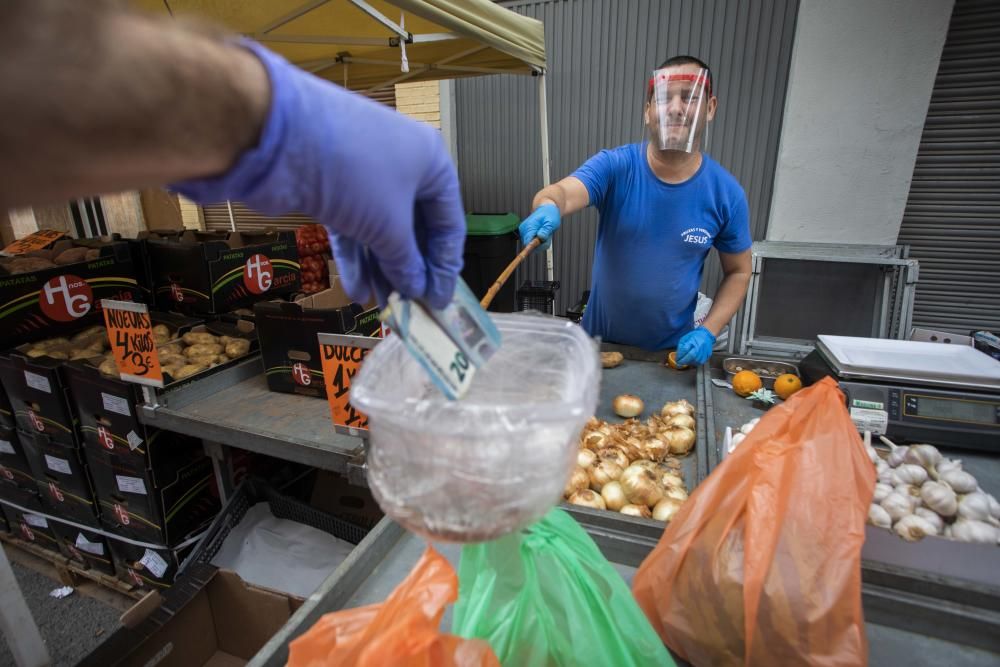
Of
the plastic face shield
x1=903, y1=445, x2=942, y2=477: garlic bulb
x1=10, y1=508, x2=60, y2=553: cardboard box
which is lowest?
x1=10, y1=508, x2=60, y2=553: cardboard box

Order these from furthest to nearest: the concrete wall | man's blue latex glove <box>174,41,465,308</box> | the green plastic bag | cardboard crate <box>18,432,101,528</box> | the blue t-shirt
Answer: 1. the concrete wall
2. cardboard crate <box>18,432,101,528</box>
3. the blue t-shirt
4. the green plastic bag
5. man's blue latex glove <box>174,41,465,308</box>

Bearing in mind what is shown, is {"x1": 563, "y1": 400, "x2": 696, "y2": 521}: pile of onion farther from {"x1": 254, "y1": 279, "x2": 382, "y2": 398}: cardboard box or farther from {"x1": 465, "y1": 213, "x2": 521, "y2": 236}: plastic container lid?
{"x1": 465, "y1": 213, "x2": 521, "y2": 236}: plastic container lid

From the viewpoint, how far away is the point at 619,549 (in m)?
1.23

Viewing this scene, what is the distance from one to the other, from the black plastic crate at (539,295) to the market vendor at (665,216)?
5.39ft

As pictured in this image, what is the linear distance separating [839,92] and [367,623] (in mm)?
5024

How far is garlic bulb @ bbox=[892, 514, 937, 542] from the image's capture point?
1.14 meters

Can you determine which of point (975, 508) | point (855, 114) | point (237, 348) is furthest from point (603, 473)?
point (855, 114)

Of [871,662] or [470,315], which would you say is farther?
[871,662]

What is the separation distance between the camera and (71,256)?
2779mm

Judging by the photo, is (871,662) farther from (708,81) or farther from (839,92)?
(839,92)

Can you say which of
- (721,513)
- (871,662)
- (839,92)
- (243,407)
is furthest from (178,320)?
(839,92)

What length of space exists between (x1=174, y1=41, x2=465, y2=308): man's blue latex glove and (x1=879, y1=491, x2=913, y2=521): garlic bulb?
1.30 metres

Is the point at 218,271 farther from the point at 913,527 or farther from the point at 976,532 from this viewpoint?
the point at 976,532

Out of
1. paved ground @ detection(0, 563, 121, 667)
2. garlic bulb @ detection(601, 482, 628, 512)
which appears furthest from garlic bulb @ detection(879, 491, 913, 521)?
paved ground @ detection(0, 563, 121, 667)
